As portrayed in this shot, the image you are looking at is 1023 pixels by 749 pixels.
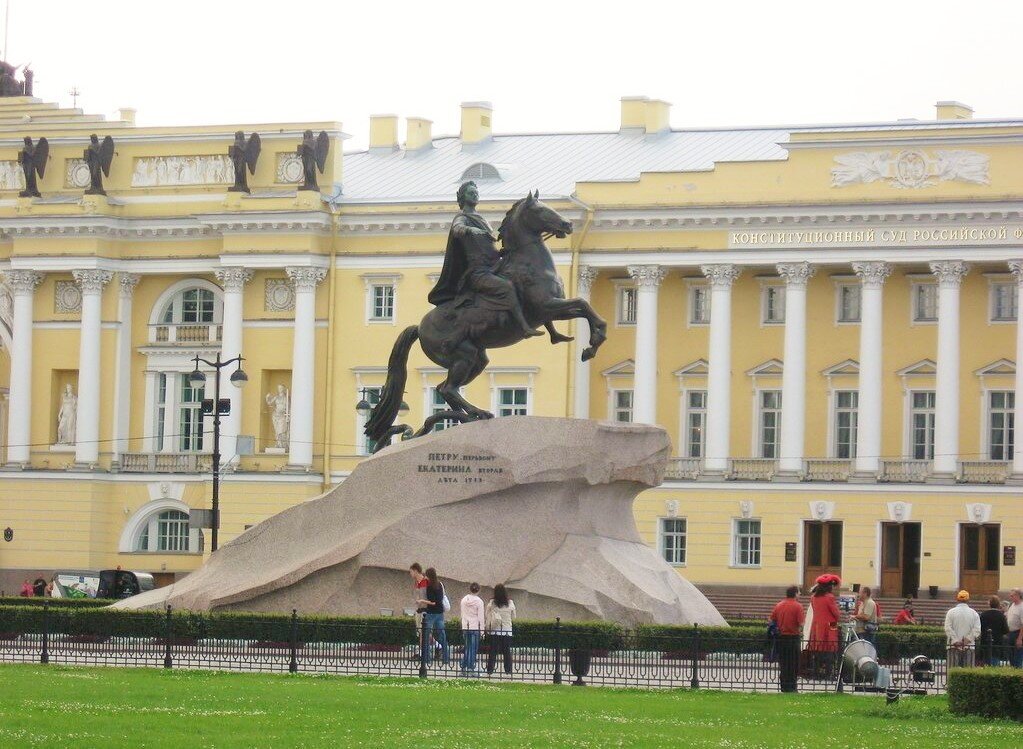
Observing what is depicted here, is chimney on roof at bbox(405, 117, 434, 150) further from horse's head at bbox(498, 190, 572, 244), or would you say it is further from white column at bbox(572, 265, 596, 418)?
horse's head at bbox(498, 190, 572, 244)

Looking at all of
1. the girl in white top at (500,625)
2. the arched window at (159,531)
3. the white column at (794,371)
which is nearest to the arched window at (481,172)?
the white column at (794,371)

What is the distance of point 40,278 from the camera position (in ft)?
244

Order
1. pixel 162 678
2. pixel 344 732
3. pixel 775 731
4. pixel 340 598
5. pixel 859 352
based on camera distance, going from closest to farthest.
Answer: pixel 344 732, pixel 775 731, pixel 162 678, pixel 340 598, pixel 859 352

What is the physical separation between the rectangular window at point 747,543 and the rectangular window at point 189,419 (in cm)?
1605

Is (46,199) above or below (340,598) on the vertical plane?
above

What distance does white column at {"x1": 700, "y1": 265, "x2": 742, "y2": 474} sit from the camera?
225 ft

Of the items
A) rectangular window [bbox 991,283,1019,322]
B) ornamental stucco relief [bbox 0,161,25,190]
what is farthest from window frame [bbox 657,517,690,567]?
ornamental stucco relief [bbox 0,161,25,190]

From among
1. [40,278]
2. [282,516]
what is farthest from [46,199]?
[282,516]

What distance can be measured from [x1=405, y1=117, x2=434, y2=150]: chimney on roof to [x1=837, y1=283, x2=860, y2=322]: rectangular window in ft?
50.9

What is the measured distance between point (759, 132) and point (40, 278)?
21.2 meters

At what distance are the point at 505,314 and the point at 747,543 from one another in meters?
35.4

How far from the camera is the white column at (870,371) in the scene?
2628 inches

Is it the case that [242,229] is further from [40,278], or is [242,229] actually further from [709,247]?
[709,247]

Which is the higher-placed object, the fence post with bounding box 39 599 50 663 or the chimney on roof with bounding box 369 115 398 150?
the chimney on roof with bounding box 369 115 398 150
